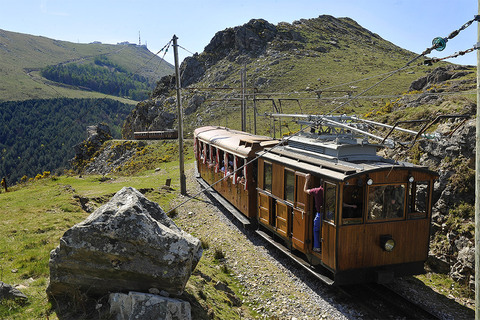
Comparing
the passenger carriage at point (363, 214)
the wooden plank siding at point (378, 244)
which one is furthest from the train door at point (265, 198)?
the wooden plank siding at point (378, 244)

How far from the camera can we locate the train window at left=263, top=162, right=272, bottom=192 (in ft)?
38.7

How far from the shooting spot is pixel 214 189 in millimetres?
18422

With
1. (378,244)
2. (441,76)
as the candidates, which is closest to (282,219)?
(378,244)

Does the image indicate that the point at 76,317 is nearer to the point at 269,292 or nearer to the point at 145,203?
the point at 145,203

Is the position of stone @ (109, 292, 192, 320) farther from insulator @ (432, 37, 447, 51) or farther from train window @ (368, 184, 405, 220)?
insulator @ (432, 37, 447, 51)

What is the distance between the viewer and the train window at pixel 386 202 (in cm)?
→ 869

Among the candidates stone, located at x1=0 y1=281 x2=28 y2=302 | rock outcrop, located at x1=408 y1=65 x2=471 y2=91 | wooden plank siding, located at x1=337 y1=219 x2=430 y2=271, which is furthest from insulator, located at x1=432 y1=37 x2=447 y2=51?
rock outcrop, located at x1=408 y1=65 x2=471 y2=91

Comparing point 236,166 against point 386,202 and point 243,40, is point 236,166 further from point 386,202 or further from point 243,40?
point 243,40

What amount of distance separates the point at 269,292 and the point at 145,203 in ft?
14.2

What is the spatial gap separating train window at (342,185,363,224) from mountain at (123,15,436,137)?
36.7 m

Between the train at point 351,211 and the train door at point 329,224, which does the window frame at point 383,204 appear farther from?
the train door at point 329,224

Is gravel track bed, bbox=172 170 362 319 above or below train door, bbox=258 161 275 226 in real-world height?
below

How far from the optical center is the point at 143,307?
5.50m

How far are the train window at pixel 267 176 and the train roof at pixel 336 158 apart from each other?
0.42 meters
